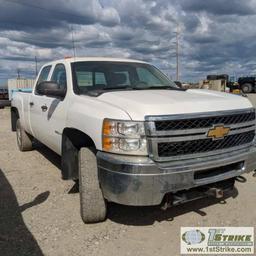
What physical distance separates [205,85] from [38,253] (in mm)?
27382

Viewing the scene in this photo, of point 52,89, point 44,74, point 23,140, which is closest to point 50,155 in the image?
point 23,140

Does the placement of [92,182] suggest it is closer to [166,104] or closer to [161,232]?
[161,232]

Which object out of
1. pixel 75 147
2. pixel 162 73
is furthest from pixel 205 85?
pixel 75 147

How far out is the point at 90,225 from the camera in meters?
3.93

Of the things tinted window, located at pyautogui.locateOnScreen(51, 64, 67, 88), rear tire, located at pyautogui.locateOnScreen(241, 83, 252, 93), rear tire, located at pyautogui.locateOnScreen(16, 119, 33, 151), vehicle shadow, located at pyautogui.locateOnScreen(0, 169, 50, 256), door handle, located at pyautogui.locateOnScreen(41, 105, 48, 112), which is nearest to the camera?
vehicle shadow, located at pyautogui.locateOnScreen(0, 169, 50, 256)

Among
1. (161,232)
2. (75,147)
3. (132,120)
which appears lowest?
(161,232)

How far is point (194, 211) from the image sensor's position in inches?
169

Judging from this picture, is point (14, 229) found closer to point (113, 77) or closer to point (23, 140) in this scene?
point (113, 77)

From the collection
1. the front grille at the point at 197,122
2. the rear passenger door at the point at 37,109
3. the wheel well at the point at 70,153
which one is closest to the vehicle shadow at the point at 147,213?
the wheel well at the point at 70,153

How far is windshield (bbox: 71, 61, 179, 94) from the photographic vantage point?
462 centimetres

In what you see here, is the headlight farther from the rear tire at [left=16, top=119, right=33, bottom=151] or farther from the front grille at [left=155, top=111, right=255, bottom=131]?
the rear tire at [left=16, top=119, right=33, bottom=151]

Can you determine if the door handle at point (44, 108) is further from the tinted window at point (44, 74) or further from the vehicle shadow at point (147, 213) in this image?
the vehicle shadow at point (147, 213)

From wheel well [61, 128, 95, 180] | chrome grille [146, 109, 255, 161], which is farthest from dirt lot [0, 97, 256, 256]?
chrome grille [146, 109, 255, 161]

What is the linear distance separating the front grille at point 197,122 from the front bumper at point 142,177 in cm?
34
